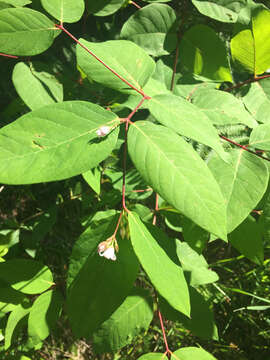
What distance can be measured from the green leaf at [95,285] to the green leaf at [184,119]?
290mm

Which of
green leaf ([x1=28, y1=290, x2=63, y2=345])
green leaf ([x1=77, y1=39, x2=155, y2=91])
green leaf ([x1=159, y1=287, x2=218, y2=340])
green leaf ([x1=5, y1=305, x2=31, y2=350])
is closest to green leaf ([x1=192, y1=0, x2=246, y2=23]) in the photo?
green leaf ([x1=77, y1=39, x2=155, y2=91])

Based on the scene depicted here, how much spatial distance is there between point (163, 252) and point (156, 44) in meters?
0.73

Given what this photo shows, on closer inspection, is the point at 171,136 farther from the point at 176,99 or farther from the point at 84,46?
the point at 84,46

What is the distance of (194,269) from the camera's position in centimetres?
108

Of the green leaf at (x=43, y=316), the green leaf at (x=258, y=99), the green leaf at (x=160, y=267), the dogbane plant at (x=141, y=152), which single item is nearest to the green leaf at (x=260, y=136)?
the dogbane plant at (x=141, y=152)

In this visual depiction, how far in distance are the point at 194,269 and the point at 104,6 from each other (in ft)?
3.17

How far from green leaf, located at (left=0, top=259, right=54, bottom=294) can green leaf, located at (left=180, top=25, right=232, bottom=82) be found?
2.81ft

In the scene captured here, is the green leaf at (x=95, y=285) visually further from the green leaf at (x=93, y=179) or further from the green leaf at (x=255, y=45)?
the green leaf at (x=255, y=45)

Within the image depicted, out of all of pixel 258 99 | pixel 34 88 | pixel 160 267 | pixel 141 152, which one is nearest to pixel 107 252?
pixel 160 267

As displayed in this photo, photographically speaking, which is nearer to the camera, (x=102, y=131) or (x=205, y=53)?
(x=102, y=131)

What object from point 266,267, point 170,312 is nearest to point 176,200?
point 170,312

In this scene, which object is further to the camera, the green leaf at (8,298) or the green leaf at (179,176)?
the green leaf at (8,298)

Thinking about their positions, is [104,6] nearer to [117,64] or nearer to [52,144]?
[117,64]

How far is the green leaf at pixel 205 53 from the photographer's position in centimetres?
95
